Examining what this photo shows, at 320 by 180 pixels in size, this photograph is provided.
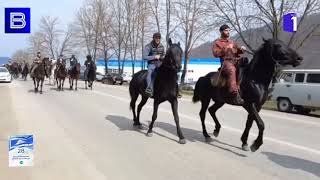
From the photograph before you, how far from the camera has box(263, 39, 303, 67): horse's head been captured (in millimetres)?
9766

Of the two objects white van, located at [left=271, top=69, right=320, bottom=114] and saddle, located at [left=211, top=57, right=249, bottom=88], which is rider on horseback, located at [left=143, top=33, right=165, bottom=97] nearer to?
saddle, located at [left=211, top=57, right=249, bottom=88]

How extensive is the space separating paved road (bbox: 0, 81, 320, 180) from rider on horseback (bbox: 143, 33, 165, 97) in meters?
1.31

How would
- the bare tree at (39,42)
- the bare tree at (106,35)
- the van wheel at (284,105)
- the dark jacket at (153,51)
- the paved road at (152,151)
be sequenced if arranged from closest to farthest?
the paved road at (152,151) → the dark jacket at (153,51) → the van wheel at (284,105) → the bare tree at (106,35) → the bare tree at (39,42)

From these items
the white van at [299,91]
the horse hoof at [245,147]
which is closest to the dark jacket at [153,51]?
the horse hoof at [245,147]

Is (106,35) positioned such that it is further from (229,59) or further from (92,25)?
(229,59)

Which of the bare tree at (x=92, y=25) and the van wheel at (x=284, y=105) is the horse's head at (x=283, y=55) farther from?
the bare tree at (x=92, y=25)

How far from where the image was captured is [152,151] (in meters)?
10.4

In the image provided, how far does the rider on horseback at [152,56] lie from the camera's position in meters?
12.3

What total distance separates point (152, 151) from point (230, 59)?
2.54m

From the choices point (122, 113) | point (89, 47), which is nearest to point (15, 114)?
point (122, 113)

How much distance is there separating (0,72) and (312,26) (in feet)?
92.9

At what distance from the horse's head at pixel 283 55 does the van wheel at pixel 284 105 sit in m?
14.6

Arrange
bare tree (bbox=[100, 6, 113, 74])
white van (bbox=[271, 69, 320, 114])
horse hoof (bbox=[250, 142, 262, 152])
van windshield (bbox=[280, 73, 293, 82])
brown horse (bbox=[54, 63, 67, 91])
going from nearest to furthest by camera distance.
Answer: horse hoof (bbox=[250, 142, 262, 152]) → white van (bbox=[271, 69, 320, 114]) → van windshield (bbox=[280, 73, 293, 82]) → brown horse (bbox=[54, 63, 67, 91]) → bare tree (bbox=[100, 6, 113, 74])

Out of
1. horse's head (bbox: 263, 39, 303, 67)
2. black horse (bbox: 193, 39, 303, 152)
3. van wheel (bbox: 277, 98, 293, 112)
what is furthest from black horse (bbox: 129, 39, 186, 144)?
van wheel (bbox: 277, 98, 293, 112)
